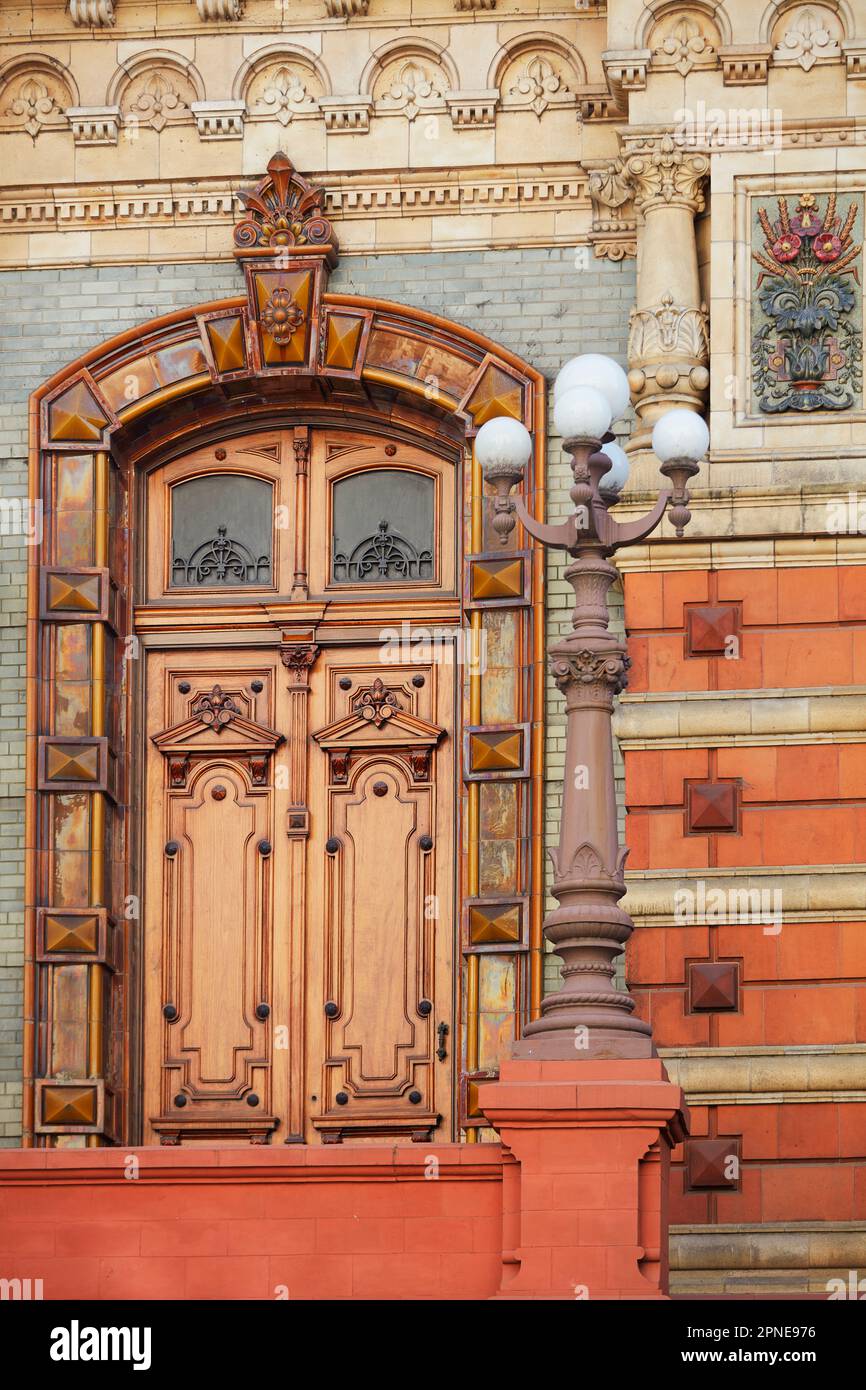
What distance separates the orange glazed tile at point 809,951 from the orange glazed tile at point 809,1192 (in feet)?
4.19

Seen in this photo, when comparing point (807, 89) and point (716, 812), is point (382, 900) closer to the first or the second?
point (716, 812)

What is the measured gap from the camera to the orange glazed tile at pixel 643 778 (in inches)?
829

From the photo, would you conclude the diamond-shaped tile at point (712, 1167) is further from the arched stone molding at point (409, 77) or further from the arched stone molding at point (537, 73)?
the arched stone molding at point (409, 77)

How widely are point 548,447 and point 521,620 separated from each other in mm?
1292

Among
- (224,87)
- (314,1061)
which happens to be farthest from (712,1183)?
(224,87)

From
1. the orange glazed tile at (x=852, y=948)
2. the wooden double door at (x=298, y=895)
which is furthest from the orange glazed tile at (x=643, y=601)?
the orange glazed tile at (x=852, y=948)

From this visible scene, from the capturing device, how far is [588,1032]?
1706 cm

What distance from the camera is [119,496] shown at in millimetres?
22922

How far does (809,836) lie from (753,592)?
1738mm

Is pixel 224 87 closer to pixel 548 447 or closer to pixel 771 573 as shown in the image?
pixel 548 447

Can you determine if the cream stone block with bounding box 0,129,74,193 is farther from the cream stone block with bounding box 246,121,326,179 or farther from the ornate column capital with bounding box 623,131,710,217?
the ornate column capital with bounding box 623,131,710,217

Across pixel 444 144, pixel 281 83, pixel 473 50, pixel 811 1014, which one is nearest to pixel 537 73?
pixel 473 50

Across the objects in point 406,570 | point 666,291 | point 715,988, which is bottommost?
point 715,988

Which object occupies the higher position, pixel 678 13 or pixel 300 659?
pixel 678 13
